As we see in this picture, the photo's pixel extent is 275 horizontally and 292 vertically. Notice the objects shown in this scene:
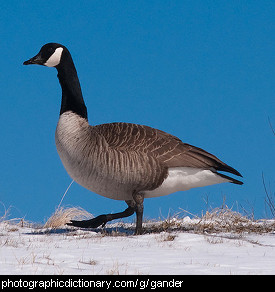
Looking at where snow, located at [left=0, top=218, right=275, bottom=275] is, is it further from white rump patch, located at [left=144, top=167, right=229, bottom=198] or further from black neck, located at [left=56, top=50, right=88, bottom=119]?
black neck, located at [left=56, top=50, right=88, bottom=119]

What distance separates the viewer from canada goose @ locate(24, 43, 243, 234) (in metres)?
9.24

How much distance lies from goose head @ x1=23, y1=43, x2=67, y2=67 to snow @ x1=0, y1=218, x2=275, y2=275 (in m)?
3.84

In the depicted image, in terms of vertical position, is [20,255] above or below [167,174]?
below

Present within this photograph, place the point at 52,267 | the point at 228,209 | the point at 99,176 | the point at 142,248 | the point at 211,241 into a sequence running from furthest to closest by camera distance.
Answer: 1. the point at 228,209
2. the point at 99,176
3. the point at 211,241
4. the point at 142,248
5. the point at 52,267

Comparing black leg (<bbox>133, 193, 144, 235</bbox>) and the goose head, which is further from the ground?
the goose head

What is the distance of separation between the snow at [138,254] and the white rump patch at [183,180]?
1.07 meters

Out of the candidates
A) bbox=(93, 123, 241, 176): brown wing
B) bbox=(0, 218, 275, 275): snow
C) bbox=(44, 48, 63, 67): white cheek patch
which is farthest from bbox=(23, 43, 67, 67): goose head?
bbox=(0, 218, 275, 275): snow

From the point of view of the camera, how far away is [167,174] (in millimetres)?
9414

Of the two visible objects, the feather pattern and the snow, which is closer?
the snow

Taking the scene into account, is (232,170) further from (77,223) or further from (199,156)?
(77,223)

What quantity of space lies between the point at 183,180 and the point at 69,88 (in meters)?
3.19

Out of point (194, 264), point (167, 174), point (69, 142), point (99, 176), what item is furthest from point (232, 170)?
point (194, 264)

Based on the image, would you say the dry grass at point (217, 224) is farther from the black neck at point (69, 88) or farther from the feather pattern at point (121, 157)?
the black neck at point (69, 88)

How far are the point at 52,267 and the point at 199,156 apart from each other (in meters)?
4.64
